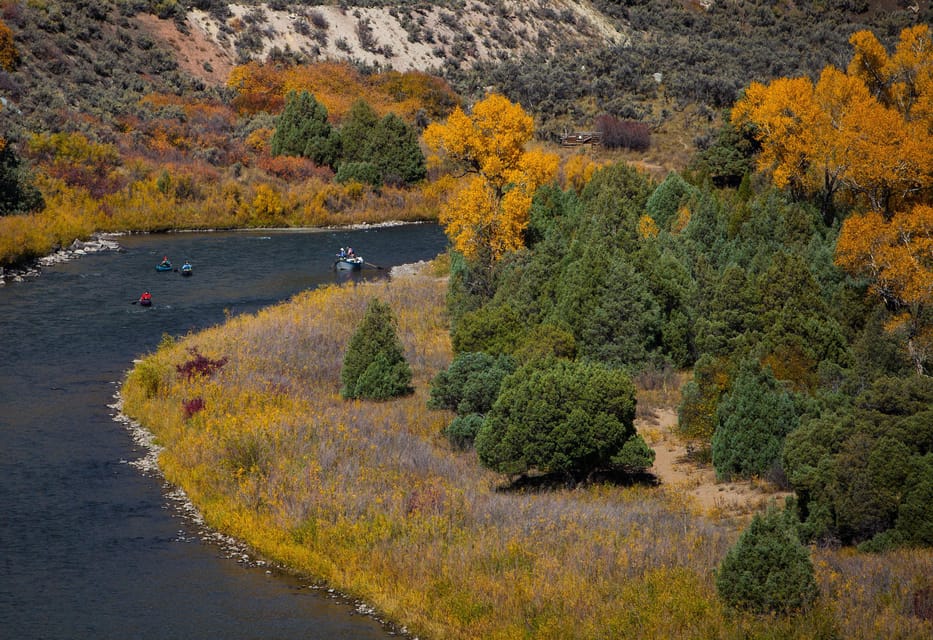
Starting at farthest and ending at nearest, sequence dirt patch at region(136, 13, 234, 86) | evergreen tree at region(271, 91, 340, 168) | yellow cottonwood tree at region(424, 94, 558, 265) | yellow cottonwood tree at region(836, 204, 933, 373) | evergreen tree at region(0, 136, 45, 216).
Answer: dirt patch at region(136, 13, 234, 86), evergreen tree at region(271, 91, 340, 168), evergreen tree at region(0, 136, 45, 216), yellow cottonwood tree at region(424, 94, 558, 265), yellow cottonwood tree at region(836, 204, 933, 373)

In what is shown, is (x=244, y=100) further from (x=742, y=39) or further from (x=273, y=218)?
(x=742, y=39)

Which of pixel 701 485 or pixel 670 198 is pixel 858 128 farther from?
pixel 701 485

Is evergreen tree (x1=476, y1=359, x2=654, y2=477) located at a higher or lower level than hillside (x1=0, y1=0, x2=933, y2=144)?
lower

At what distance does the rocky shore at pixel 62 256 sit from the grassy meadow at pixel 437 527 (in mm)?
23880

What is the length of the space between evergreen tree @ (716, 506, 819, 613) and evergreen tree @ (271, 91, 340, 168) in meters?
75.1

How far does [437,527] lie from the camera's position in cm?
2319

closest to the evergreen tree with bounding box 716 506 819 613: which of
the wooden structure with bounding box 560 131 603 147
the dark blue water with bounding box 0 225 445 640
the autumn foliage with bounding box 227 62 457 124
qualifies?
the dark blue water with bounding box 0 225 445 640

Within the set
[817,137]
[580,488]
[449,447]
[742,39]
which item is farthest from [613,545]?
[742,39]

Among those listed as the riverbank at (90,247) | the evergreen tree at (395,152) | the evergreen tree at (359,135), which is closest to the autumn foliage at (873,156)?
the riverbank at (90,247)

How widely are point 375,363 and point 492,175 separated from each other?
68.8 ft

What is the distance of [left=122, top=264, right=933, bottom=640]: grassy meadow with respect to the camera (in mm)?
18719

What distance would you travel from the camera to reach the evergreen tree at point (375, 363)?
34.2 m

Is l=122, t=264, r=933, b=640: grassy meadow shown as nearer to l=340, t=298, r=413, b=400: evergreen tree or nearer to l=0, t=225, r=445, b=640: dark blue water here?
l=340, t=298, r=413, b=400: evergreen tree

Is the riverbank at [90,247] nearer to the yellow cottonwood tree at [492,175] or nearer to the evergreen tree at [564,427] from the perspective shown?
the yellow cottonwood tree at [492,175]
